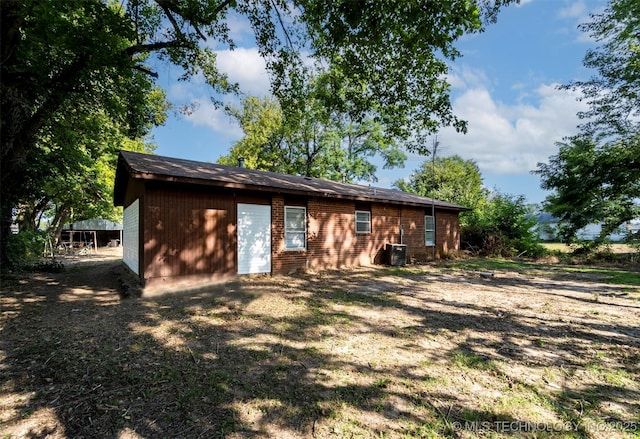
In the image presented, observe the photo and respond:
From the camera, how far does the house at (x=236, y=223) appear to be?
718 centimetres

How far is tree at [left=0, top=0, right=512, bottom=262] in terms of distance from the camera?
204 inches

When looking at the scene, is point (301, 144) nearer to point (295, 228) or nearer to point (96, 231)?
point (295, 228)

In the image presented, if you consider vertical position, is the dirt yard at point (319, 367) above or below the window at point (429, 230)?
below

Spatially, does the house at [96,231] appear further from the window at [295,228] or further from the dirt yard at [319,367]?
the dirt yard at [319,367]

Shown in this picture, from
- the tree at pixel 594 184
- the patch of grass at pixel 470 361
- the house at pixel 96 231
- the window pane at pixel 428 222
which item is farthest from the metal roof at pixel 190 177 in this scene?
the house at pixel 96 231

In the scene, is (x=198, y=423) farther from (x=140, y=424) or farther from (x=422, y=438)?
(x=422, y=438)

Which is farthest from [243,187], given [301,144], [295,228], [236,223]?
[301,144]

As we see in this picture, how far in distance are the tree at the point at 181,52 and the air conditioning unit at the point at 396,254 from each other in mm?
5803

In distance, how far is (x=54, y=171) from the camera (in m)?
10.7

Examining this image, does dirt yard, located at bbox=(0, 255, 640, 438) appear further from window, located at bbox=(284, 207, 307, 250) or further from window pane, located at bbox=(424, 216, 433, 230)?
window pane, located at bbox=(424, 216, 433, 230)

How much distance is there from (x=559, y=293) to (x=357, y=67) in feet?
24.7

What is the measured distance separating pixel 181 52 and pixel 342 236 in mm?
8457

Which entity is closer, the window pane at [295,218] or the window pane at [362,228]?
the window pane at [295,218]

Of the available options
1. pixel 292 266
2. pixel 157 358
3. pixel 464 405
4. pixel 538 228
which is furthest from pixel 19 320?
pixel 538 228
